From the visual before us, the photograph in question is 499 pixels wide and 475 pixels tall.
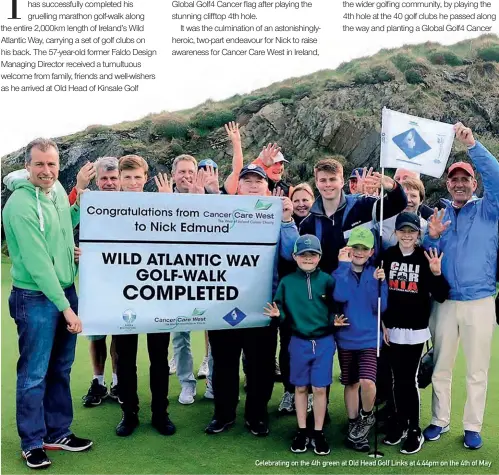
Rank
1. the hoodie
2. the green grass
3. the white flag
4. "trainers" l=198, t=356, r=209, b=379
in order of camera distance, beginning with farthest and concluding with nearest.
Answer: "trainers" l=198, t=356, r=209, b=379 → the white flag → the green grass → the hoodie

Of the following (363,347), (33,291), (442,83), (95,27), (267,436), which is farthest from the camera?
(442,83)

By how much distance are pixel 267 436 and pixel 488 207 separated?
2.36 m

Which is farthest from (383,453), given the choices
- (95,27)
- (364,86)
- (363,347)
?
(364,86)

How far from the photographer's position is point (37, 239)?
377 cm

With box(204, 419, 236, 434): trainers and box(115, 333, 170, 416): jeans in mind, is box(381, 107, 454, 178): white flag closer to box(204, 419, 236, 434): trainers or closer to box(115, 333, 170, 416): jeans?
box(115, 333, 170, 416): jeans

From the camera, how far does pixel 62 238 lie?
3975 millimetres

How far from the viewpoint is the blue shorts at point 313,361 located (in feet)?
13.4

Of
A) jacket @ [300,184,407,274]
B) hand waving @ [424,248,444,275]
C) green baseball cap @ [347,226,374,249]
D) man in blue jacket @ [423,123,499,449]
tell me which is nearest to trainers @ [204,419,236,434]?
jacket @ [300,184,407,274]

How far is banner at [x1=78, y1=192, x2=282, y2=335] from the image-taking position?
4.28 m

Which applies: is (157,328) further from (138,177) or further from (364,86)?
(364,86)

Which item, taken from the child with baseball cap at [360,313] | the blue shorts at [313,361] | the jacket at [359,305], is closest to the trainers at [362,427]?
the child with baseball cap at [360,313]

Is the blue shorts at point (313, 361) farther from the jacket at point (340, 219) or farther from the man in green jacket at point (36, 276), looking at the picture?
the man in green jacket at point (36, 276)

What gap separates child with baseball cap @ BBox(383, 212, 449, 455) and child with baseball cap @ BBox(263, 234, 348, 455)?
418 mm

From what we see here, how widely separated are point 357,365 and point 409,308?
556mm
